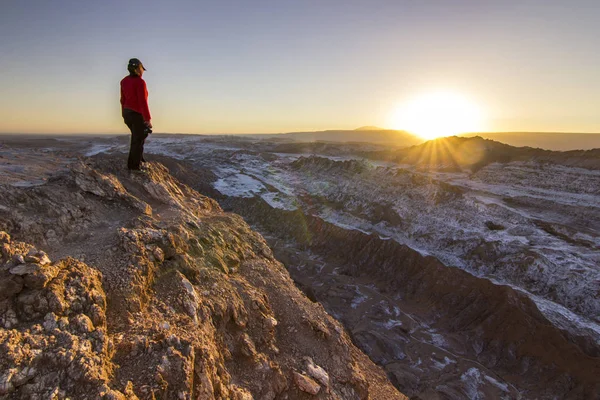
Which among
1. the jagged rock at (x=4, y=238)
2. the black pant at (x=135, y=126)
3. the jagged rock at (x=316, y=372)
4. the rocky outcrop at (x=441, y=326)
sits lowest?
the rocky outcrop at (x=441, y=326)

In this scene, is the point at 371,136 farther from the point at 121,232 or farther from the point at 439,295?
the point at 121,232

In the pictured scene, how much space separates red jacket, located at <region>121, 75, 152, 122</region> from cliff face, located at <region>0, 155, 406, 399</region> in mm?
1390

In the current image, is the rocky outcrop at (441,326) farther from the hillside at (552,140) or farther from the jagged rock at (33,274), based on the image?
the hillside at (552,140)

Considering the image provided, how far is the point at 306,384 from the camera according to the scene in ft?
14.6

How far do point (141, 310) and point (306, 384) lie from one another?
237 cm

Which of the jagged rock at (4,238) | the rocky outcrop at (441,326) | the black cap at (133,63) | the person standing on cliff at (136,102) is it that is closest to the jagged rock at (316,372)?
the jagged rock at (4,238)

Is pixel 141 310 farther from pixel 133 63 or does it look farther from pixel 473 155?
pixel 473 155

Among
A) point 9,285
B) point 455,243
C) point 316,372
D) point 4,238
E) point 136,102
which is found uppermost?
point 136,102

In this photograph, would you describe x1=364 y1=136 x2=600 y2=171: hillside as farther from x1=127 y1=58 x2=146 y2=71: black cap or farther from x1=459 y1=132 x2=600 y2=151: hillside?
x1=459 y1=132 x2=600 y2=151: hillside

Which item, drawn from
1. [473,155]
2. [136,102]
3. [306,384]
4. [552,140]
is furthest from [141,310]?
[552,140]

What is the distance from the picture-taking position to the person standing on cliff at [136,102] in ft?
19.4

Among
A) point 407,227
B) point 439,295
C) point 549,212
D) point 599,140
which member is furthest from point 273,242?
point 599,140

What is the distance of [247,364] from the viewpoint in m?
4.40

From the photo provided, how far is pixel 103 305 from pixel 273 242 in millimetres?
14205
